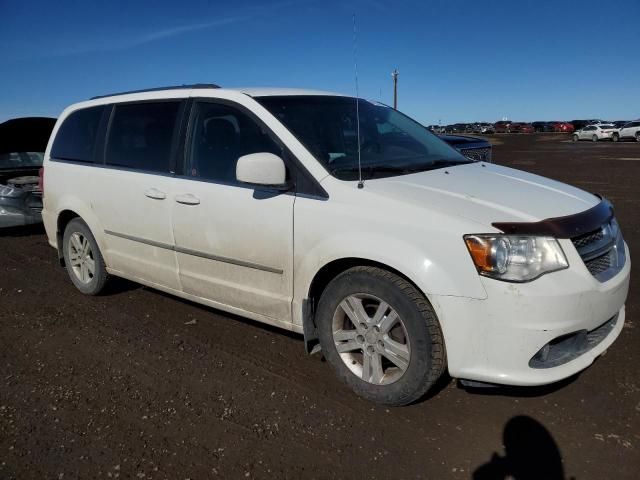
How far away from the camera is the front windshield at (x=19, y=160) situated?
8.21 m

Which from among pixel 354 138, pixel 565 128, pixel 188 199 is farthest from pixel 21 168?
pixel 565 128

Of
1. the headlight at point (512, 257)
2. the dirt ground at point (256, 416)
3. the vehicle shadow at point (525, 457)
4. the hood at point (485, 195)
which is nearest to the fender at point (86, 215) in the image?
the dirt ground at point (256, 416)

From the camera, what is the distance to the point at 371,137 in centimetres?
371

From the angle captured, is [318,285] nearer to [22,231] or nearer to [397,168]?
[397,168]

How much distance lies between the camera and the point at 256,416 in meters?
2.88

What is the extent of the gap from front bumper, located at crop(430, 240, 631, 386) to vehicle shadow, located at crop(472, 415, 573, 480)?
0.32 m

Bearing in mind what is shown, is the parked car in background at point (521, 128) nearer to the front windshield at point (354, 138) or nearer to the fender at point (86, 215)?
the front windshield at point (354, 138)

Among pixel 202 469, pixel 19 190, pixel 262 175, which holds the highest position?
pixel 262 175

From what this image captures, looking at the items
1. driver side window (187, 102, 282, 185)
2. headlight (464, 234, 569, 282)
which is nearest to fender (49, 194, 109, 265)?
driver side window (187, 102, 282, 185)

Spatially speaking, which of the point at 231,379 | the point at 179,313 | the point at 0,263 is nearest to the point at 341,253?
the point at 231,379

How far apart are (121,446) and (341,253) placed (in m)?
1.51

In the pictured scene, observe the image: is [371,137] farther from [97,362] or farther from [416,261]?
[97,362]

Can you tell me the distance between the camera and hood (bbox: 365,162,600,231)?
2.65 meters

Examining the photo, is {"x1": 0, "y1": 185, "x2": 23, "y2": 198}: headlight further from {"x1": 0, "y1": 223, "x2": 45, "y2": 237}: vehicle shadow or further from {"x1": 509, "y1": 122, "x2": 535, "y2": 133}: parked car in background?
{"x1": 509, "y1": 122, "x2": 535, "y2": 133}: parked car in background
